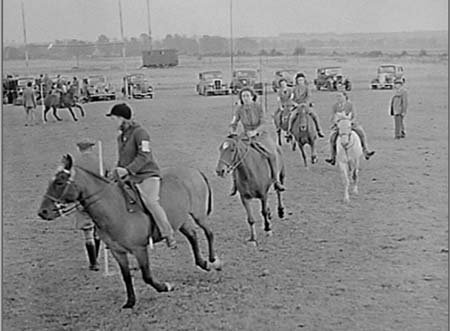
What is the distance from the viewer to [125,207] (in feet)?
7.02

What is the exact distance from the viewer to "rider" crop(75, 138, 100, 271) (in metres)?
2.31

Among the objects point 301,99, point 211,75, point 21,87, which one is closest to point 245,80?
point 301,99

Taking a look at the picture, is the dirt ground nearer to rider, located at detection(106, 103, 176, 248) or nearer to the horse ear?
rider, located at detection(106, 103, 176, 248)

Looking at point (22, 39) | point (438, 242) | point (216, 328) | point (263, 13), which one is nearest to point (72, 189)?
point (216, 328)

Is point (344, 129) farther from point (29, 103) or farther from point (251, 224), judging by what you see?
point (29, 103)

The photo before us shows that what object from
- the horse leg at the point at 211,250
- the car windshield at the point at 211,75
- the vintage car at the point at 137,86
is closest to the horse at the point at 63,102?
the vintage car at the point at 137,86

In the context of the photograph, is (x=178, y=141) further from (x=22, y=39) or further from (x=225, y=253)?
(x=22, y=39)

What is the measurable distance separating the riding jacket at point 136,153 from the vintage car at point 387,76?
58.3 inches

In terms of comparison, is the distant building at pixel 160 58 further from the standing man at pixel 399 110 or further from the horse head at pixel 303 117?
the standing man at pixel 399 110

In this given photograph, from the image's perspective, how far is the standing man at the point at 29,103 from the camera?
3807mm

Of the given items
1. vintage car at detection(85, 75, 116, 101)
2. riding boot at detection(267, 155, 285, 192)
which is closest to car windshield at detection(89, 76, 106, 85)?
vintage car at detection(85, 75, 116, 101)

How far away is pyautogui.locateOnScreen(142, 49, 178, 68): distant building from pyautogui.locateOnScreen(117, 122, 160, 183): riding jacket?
69 cm

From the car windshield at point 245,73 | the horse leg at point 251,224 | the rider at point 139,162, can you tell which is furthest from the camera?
the car windshield at point 245,73

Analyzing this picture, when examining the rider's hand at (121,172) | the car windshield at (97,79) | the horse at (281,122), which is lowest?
the horse at (281,122)
